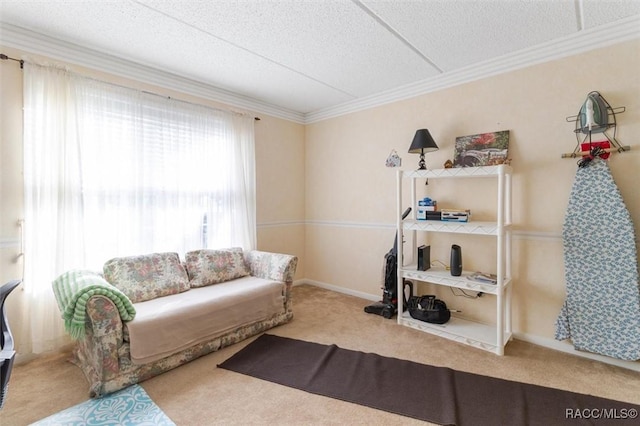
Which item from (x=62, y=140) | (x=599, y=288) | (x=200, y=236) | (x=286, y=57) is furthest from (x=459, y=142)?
(x=62, y=140)

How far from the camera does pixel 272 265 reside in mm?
3162

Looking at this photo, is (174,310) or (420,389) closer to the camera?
(420,389)

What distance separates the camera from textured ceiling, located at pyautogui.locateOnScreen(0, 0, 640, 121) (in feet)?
6.56

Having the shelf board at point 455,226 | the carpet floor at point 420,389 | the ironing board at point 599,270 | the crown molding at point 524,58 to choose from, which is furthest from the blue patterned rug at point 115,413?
the crown molding at point 524,58

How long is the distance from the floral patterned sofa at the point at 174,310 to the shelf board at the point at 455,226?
50.3 inches

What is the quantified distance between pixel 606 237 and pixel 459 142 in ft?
4.52

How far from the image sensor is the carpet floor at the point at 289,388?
69.1 inches

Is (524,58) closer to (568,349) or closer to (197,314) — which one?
(568,349)

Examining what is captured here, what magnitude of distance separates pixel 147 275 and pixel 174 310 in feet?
1.96

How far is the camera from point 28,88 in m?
2.29

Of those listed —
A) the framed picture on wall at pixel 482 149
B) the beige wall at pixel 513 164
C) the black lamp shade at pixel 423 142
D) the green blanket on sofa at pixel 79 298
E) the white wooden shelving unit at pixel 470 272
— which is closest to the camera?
the green blanket on sofa at pixel 79 298

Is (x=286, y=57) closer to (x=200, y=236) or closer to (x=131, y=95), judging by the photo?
(x=131, y=95)

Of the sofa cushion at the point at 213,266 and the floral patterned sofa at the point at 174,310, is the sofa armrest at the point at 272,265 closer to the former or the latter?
the floral patterned sofa at the point at 174,310

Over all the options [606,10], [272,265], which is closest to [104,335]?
[272,265]
